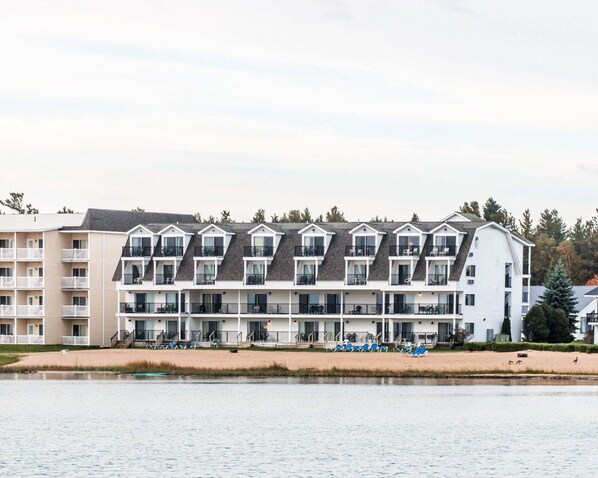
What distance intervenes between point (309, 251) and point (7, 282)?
23.6m

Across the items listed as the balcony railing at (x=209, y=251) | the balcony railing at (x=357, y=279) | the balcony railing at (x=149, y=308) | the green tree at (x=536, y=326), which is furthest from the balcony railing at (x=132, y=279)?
the green tree at (x=536, y=326)

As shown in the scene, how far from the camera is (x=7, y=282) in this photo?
10400 cm

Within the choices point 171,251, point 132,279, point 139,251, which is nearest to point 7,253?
point 132,279

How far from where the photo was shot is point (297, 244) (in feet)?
330

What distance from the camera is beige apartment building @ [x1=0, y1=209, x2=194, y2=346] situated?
338ft

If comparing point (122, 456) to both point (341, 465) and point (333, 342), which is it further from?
point (333, 342)

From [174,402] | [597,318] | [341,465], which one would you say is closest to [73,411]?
[174,402]

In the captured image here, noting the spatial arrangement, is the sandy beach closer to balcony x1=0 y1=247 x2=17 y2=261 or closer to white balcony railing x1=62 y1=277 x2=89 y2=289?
white balcony railing x1=62 y1=277 x2=89 y2=289

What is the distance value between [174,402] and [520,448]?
2216 centimetres

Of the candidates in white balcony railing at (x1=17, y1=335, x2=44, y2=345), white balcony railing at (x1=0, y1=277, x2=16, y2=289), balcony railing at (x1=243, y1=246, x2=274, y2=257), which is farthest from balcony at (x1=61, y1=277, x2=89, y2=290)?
balcony railing at (x1=243, y1=246, x2=274, y2=257)

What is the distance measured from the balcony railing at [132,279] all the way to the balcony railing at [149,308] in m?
1.58

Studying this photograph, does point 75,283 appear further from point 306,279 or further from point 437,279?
point 437,279

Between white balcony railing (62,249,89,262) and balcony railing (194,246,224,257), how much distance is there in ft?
29.3

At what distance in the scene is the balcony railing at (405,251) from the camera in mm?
95875
